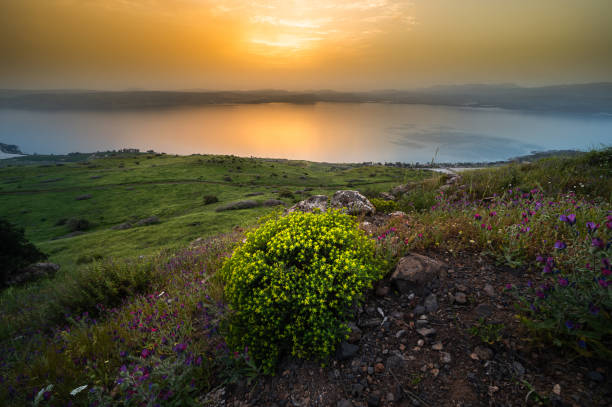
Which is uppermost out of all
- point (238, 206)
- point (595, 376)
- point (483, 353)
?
point (595, 376)

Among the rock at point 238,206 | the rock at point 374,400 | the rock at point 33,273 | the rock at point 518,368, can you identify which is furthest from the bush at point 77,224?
the rock at point 518,368

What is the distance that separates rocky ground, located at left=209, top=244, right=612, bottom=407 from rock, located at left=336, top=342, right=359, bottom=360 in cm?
1

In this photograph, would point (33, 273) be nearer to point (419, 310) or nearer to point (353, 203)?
point (353, 203)

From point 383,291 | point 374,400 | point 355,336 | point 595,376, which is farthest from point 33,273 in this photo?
point 595,376

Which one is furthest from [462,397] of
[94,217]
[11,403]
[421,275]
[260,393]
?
[94,217]

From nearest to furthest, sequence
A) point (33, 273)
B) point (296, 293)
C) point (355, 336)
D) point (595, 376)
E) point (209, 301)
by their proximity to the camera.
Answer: point (595, 376) → point (296, 293) → point (355, 336) → point (209, 301) → point (33, 273)

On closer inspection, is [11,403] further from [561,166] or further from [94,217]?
[94,217]

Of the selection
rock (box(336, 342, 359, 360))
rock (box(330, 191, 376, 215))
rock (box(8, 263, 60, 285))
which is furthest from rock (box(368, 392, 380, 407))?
rock (box(8, 263, 60, 285))

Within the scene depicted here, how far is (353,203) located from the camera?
8438 mm

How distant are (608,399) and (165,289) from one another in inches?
269

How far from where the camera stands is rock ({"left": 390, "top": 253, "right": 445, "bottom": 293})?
3.58 meters

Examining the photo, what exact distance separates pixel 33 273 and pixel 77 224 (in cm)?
3966

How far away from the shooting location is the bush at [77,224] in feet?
143

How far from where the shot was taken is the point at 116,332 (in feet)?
13.8
